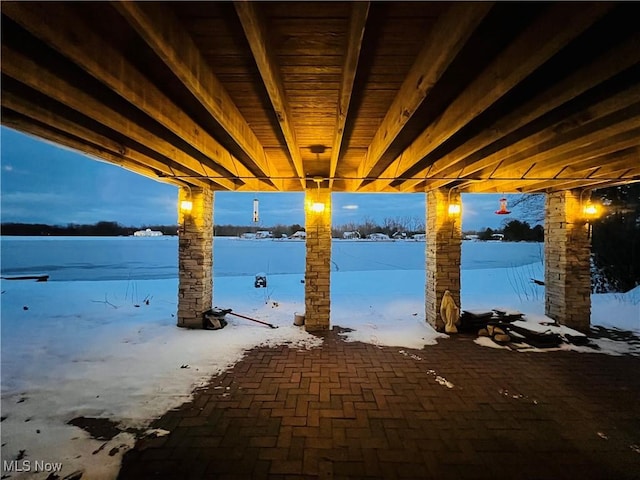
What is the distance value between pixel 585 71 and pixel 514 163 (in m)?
2.63

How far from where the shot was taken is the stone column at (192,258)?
613 cm

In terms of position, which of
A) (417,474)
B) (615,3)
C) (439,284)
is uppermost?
(615,3)

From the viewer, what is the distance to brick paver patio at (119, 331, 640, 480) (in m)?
2.50

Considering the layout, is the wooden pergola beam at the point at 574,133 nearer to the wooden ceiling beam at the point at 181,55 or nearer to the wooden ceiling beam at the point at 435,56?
the wooden ceiling beam at the point at 435,56

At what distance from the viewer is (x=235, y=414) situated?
126 inches

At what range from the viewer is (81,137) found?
3115 millimetres

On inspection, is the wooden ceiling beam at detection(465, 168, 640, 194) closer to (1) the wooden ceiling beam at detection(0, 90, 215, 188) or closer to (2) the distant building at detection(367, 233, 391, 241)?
(1) the wooden ceiling beam at detection(0, 90, 215, 188)

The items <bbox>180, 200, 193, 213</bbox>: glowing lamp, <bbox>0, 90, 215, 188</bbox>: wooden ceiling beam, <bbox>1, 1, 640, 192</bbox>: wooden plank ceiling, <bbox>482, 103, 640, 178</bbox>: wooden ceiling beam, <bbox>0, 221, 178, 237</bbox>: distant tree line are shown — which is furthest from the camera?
<bbox>0, 221, 178, 237</bbox>: distant tree line

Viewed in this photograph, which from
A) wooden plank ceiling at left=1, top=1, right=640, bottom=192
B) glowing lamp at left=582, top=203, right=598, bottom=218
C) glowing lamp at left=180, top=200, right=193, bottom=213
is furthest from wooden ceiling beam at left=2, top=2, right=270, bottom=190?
glowing lamp at left=582, top=203, right=598, bottom=218

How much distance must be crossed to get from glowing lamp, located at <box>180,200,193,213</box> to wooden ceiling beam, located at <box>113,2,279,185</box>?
343 cm

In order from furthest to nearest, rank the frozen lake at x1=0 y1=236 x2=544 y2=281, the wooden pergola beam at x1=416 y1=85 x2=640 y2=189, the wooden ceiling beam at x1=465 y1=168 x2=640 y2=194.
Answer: the frozen lake at x1=0 y1=236 x2=544 y2=281 → the wooden ceiling beam at x1=465 y1=168 x2=640 y2=194 → the wooden pergola beam at x1=416 y1=85 x2=640 y2=189

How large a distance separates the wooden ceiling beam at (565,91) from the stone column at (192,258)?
5.09m

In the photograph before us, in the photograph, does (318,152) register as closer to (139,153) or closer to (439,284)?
(139,153)

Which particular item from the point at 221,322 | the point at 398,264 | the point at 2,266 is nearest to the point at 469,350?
the point at 221,322
